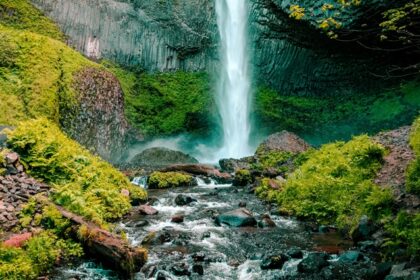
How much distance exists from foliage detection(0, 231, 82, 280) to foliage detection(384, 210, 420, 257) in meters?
5.45

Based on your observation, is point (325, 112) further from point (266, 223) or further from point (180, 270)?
point (180, 270)

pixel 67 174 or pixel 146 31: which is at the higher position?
pixel 146 31

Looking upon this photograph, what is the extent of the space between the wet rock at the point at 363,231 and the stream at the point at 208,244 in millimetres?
277

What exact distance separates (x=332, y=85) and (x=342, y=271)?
1029 inches

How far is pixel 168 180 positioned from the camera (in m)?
16.0

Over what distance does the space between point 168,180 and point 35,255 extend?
9.96 m

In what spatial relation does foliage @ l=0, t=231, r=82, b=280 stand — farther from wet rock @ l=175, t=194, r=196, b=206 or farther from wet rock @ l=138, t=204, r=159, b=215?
wet rock @ l=175, t=194, r=196, b=206

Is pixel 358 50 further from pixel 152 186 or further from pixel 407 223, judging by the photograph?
pixel 407 223

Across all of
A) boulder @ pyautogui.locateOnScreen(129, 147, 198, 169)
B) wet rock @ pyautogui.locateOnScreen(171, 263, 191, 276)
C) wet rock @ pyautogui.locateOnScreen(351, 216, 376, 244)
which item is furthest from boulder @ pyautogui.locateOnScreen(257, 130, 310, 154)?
wet rock @ pyautogui.locateOnScreen(171, 263, 191, 276)

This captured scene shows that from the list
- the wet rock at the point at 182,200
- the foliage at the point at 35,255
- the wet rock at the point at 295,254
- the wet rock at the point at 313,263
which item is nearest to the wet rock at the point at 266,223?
the wet rock at the point at 295,254

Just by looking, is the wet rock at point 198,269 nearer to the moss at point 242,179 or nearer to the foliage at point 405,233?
the foliage at point 405,233

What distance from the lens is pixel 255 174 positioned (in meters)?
17.4

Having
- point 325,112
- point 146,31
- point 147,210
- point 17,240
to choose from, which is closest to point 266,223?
point 147,210

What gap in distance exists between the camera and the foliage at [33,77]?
1694 centimetres
